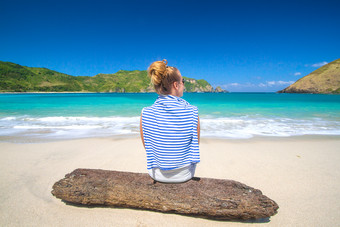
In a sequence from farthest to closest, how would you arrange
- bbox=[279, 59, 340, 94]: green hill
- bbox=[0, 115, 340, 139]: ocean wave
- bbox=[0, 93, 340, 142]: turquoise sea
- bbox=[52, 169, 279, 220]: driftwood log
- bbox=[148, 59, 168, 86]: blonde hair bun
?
1. bbox=[279, 59, 340, 94]: green hill
2. bbox=[0, 93, 340, 142]: turquoise sea
3. bbox=[0, 115, 340, 139]: ocean wave
4. bbox=[52, 169, 279, 220]: driftwood log
5. bbox=[148, 59, 168, 86]: blonde hair bun

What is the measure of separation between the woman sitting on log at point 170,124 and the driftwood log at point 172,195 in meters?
0.47

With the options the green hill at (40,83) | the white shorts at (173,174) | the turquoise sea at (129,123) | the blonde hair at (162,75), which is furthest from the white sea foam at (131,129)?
the green hill at (40,83)

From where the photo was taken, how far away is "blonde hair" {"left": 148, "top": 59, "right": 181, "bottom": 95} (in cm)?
211

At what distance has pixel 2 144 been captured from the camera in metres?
6.24

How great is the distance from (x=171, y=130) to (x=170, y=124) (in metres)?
0.07

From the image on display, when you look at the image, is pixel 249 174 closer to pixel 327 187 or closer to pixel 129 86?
pixel 327 187

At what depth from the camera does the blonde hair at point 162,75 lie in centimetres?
211

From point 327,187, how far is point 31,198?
550cm

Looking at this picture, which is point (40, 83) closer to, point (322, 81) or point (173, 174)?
point (173, 174)

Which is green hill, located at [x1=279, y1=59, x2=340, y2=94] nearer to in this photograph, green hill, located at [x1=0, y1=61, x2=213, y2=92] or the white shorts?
green hill, located at [x1=0, y1=61, x2=213, y2=92]

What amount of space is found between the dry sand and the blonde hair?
1.86 metres

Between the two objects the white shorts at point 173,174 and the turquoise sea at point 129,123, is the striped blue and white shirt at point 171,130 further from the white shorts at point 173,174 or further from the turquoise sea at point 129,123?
the turquoise sea at point 129,123

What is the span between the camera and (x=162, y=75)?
2.15 meters

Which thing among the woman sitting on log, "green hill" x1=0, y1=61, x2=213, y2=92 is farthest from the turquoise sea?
"green hill" x1=0, y1=61, x2=213, y2=92
